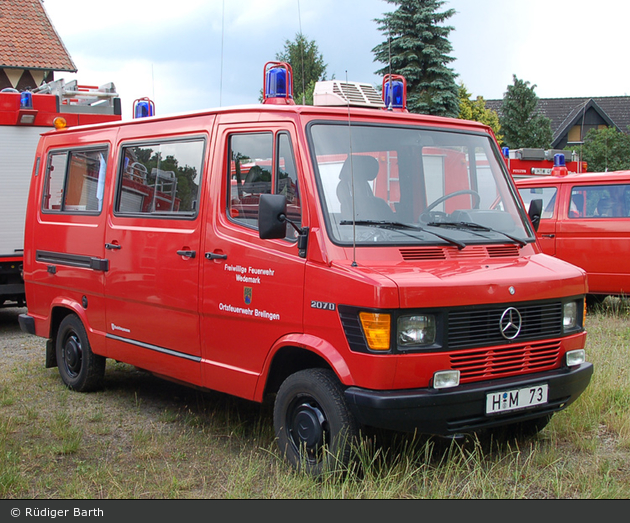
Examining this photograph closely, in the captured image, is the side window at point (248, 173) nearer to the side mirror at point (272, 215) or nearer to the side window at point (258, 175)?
the side window at point (258, 175)

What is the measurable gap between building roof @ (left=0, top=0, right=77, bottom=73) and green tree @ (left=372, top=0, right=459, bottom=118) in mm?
11183

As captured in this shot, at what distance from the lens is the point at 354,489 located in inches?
171

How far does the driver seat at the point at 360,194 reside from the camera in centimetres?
480

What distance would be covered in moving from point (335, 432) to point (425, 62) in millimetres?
24645

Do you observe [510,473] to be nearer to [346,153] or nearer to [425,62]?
[346,153]

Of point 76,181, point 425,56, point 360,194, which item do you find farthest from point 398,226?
point 425,56

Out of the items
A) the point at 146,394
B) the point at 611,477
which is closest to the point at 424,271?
the point at 611,477

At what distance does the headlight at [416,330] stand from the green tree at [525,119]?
3023cm

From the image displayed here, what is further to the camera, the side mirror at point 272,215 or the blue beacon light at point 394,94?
the blue beacon light at point 394,94

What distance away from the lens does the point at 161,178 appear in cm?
Result: 612

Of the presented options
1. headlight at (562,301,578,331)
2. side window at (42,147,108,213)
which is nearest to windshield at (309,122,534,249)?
headlight at (562,301,578,331)

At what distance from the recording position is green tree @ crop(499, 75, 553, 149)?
33.0 metres

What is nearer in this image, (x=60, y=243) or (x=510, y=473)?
(x=510, y=473)

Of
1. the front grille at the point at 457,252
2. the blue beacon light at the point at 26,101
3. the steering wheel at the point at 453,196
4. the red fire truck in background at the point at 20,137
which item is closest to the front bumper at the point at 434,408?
the front grille at the point at 457,252
